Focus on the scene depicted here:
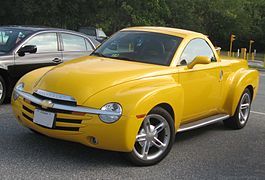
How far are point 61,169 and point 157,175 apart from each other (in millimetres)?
1024

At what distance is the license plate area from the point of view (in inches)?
193

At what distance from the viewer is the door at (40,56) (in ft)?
27.2

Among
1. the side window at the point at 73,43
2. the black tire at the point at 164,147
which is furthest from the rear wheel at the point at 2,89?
the black tire at the point at 164,147

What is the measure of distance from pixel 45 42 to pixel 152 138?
4333mm

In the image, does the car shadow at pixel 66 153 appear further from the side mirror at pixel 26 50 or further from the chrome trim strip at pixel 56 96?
the side mirror at pixel 26 50

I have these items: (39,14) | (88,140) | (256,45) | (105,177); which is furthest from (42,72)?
(256,45)

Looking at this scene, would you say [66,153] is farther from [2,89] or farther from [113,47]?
[2,89]

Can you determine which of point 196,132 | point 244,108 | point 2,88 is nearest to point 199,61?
point 196,132

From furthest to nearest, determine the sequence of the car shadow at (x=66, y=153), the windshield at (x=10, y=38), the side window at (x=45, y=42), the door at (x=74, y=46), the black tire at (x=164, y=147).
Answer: the door at (x=74, y=46), the side window at (x=45, y=42), the windshield at (x=10, y=38), the car shadow at (x=66, y=153), the black tire at (x=164, y=147)

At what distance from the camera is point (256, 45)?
166ft

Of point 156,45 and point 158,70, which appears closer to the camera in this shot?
point 158,70

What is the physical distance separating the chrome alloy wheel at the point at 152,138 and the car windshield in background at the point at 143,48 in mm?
921

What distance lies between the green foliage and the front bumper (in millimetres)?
33583

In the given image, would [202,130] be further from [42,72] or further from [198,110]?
[42,72]
